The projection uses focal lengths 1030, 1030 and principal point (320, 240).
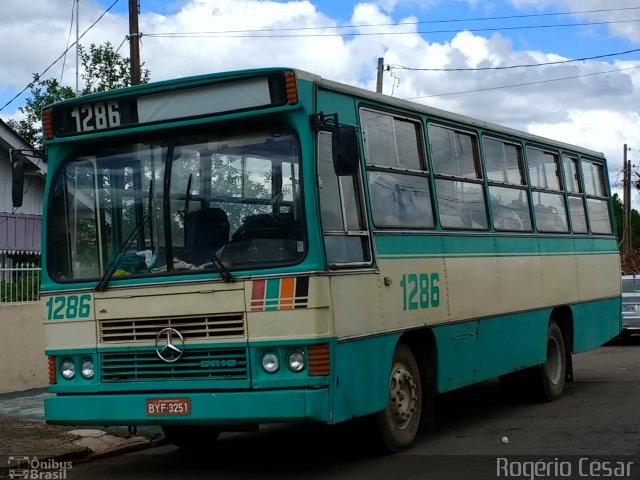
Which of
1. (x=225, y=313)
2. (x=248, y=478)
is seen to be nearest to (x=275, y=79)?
(x=225, y=313)

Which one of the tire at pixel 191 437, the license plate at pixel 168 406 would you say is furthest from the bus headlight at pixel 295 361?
the tire at pixel 191 437

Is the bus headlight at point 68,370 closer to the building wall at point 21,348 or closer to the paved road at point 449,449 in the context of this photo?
the paved road at point 449,449

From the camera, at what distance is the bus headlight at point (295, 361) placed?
304 inches

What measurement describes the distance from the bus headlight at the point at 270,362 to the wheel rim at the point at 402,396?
1.46 meters

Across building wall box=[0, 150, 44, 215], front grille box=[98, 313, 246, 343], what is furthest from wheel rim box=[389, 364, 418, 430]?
building wall box=[0, 150, 44, 215]

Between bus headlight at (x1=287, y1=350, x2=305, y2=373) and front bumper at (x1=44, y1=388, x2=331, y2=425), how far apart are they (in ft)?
0.56

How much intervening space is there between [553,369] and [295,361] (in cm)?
624

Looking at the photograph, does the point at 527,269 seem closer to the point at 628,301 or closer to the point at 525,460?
the point at 525,460

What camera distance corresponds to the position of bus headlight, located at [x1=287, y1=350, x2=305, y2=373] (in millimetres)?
7727

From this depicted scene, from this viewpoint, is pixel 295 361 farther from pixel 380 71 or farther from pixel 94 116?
pixel 380 71

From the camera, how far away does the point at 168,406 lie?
7934 millimetres

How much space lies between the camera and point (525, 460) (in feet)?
28.5

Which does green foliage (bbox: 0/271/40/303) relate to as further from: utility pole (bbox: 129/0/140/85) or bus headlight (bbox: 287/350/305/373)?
bus headlight (bbox: 287/350/305/373)

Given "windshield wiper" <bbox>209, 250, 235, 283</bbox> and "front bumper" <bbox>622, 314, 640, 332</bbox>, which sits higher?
A: "windshield wiper" <bbox>209, 250, 235, 283</bbox>
